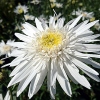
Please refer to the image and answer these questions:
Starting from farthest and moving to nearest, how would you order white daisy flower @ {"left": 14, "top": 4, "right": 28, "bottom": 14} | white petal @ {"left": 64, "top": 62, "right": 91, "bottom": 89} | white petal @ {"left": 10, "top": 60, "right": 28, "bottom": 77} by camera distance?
white daisy flower @ {"left": 14, "top": 4, "right": 28, "bottom": 14} → white petal @ {"left": 10, "top": 60, "right": 28, "bottom": 77} → white petal @ {"left": 64, "top": 62, "right": 91, "bottom": 89}

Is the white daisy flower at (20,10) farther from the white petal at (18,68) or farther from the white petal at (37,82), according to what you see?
the white petal at (37,82)

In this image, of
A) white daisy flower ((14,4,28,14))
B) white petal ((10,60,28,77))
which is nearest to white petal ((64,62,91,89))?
white petal ((10,60,28,77))

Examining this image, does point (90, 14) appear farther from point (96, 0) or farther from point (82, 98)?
point (82, 98)

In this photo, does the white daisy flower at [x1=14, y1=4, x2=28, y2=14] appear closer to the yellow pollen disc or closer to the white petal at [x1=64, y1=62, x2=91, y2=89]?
the yellow pollen disc

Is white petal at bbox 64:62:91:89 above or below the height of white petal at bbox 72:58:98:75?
below

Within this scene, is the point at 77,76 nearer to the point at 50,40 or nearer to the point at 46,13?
the point at 50,40

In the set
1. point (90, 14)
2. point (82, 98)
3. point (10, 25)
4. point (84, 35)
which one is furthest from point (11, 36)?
point (84, 35)

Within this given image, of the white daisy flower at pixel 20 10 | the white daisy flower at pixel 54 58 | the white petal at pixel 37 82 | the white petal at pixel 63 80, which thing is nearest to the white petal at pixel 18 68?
the white daisy flower at pixel 54 58

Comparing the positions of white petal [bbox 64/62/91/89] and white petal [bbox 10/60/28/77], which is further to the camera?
white petal [bbox 10/60/28/77]

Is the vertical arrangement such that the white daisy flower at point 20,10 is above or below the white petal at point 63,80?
above
